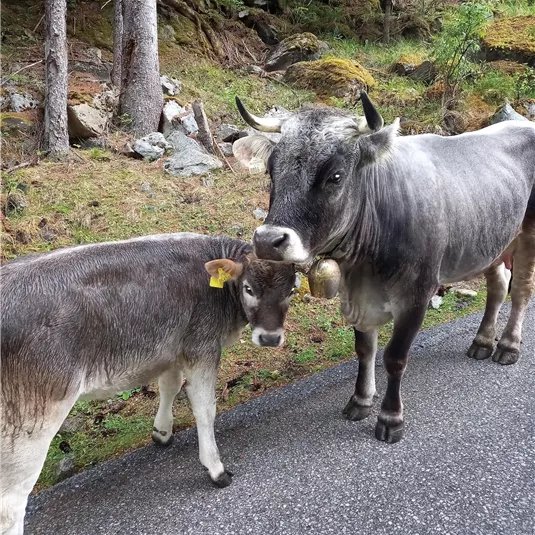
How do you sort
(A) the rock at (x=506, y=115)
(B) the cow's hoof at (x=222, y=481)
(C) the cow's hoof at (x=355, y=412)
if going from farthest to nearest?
(A) the rock at (x=506, y=115) < (C) the cow's hoof at (x=355, y=412) < (B) the cow's hoof at (x=222, y=481)

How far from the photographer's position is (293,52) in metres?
14.2

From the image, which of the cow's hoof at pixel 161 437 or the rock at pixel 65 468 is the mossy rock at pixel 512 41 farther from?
the rock at pixel 65 468

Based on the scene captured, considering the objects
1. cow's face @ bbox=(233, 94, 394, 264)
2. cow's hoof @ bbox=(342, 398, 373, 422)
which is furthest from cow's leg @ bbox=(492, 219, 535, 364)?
cow's face @ bbox=(233, 94, 394, 264)

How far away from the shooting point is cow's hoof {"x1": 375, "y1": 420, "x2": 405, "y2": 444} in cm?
421

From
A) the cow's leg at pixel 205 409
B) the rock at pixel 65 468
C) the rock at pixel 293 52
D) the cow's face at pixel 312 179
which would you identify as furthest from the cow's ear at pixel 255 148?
the rock at pixel 293 52

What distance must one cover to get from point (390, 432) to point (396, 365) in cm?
56

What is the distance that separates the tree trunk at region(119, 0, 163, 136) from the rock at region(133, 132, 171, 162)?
0.44m

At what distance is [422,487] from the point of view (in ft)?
11.9

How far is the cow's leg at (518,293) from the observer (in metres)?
5.42

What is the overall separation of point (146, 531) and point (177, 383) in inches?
45.0

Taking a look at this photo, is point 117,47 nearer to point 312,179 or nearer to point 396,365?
point 312,179

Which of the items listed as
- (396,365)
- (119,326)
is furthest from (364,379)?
(119,326)

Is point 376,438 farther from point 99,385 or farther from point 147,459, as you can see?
point 99,385

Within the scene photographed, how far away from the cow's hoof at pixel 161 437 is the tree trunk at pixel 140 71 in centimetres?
671
